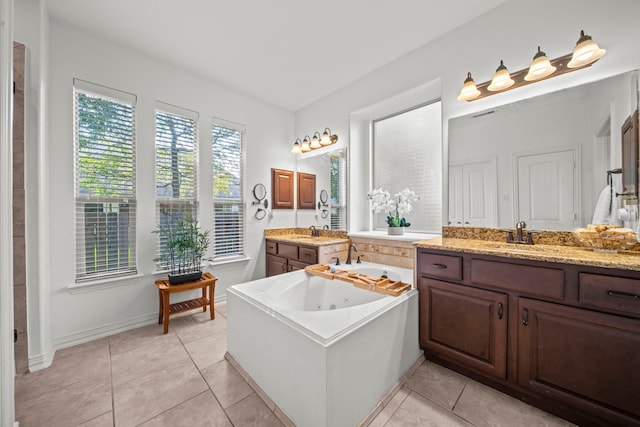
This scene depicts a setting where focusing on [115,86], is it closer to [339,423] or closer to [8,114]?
[8,114]

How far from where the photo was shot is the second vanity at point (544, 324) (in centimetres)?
120

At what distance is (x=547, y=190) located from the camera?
181 cm

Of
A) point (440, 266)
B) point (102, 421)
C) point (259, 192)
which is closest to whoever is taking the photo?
point (102, 421)

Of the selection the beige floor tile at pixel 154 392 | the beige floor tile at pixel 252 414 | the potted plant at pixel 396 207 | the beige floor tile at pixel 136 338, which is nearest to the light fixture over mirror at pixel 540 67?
the potted plant at pixel 396 207

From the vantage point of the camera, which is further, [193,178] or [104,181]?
[193,178]

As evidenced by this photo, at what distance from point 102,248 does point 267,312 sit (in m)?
2.01

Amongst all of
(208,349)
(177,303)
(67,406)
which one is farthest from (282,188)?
(67,406)

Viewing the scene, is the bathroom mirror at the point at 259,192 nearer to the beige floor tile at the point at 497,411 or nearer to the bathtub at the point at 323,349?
the bathtub at the point at 323,349

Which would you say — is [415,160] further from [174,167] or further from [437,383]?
[174,167]

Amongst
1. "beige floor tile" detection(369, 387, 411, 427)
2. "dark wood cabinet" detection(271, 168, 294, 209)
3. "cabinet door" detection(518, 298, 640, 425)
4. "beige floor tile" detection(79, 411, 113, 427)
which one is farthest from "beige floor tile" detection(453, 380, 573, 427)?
"dark wood cabinet" detection(271, 168, 294, 209)

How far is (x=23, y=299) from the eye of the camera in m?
1.76

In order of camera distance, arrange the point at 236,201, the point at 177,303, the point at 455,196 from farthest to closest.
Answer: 1. the point at 236,201
2. the point at 177,303
3. the point at 455,196

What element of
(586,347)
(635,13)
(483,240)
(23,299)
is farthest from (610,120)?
(23,299)

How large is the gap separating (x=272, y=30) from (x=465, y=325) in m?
2.91
